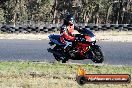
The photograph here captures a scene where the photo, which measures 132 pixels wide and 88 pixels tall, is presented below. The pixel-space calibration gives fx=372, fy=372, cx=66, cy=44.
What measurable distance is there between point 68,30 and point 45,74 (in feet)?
5.03

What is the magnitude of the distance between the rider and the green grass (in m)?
1.03

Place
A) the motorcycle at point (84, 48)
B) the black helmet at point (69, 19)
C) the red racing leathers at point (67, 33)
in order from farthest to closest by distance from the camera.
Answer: the red racing leathers at point (67, 33)
the motorcycle at point (84, 48)
the black helmet at point (69, 19)

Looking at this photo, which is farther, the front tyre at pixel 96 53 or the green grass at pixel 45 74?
the front tyre at pixel 96 53

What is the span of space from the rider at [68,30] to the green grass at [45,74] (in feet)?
Result: 3.37

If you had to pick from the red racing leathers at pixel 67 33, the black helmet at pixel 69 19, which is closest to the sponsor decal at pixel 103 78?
the black helmet at pixel 69 19

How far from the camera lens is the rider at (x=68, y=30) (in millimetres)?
11133

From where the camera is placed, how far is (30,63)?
45.7 feet

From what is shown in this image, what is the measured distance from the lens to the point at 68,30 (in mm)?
11438

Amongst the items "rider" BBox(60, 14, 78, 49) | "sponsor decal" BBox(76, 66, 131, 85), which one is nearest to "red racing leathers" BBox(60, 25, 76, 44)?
"rider" BBox(60, 14, 78, 49)


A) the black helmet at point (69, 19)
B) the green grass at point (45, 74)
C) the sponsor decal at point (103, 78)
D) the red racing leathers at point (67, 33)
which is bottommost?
the green grass at point (45, 74)

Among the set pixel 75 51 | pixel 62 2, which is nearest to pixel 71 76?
pixel 75 51

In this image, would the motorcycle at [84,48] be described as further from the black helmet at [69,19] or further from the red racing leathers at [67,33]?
the black helmet at [69,19]

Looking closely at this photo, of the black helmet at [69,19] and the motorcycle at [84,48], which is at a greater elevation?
the black helmet at [69,19]

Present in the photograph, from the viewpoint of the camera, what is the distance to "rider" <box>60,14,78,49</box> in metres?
11.1
